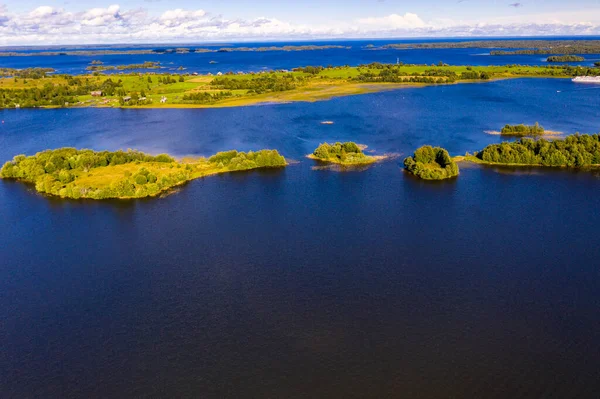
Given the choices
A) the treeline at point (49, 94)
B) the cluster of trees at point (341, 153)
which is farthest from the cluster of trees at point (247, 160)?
the treeline at point (49, 94)

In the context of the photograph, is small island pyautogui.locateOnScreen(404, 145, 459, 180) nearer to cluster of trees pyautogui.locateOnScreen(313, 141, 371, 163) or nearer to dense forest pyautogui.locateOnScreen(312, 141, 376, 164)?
dense forest pyautogui.locateOnScreen(312, 141, 376, 164)

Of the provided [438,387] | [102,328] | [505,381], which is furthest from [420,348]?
[102,328]

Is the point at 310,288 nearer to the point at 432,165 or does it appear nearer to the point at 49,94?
the point at 432,165

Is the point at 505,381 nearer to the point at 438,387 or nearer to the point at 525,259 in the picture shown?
the point at 438,387

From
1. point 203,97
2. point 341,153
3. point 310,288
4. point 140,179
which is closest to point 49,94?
point 203,97

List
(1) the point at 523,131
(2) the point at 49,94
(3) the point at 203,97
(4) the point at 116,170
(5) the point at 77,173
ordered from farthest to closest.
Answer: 1. (2) the point at 49,94
2. (3) the point at 203,97
3. (1) the point at 523,131
4. (4) the point at 116,170
5. (5) the point at 77,173

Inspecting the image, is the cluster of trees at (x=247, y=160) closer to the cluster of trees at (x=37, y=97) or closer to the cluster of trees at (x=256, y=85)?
the cluster of trees at (x=256, y=85)
